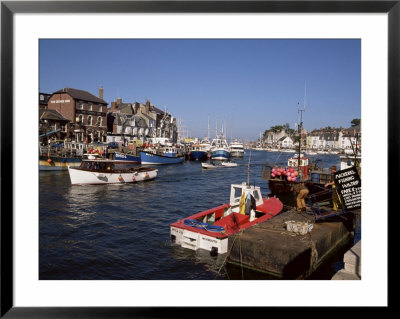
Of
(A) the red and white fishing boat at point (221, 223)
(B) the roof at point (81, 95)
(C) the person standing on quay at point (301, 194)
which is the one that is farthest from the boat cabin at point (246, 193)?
(B) the roof at point (81, 95)

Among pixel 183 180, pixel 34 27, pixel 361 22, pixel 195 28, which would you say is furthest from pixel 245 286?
pixel 183 180

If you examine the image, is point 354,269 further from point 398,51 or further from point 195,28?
point 195,28

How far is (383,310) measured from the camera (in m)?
4.82

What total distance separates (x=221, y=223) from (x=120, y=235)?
422cm

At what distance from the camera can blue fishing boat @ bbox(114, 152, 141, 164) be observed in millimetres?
41312

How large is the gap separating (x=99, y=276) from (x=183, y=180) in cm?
2149

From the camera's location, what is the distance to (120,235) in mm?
12391

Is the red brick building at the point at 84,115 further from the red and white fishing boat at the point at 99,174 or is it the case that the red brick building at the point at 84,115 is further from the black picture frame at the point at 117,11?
the black picture frame at the point at 117,11

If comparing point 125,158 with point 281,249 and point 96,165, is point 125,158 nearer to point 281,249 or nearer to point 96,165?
point 96,165

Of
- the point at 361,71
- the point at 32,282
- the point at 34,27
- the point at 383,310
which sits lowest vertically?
the point at 383,310

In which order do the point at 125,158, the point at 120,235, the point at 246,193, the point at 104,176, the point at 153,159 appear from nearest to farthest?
the point at 246,193 → the point at 120,235 → the point at 104,176 → the point at 125,158 → the point at 153,159

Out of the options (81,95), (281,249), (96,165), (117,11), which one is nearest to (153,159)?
(81,95)

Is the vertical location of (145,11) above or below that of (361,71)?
above

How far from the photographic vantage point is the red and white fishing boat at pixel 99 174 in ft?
75.8
